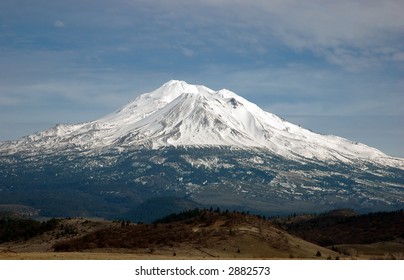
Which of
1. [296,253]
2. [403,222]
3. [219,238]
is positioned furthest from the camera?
[403,222]

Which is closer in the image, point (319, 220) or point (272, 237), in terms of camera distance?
point (272, 237)

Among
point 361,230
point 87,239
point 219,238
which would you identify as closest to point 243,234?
point 219,238

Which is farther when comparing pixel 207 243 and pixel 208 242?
pixel 208 242

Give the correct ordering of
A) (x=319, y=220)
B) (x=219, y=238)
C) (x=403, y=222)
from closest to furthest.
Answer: (x=219, y=238) < (x=403, y=222) < (x=319, y=220)

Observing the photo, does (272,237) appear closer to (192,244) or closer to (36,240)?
(192,244)

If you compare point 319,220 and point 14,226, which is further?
point 319,220
